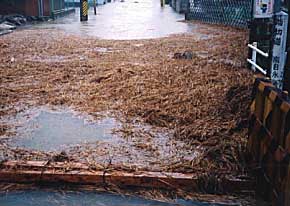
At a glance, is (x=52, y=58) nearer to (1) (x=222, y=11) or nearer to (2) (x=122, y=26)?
(2) (x=122, y=26)

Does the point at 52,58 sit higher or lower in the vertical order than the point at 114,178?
higher

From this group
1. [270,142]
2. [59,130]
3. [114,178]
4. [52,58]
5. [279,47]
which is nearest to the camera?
[270,142]

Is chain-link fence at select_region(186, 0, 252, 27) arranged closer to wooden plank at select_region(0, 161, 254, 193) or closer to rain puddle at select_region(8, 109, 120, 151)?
rain puddle at select_region(8, 109, 120, 151)

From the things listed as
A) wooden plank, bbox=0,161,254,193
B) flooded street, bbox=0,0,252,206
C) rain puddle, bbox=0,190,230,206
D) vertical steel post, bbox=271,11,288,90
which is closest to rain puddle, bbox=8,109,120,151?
flooded street, bbox=0,0,252,206

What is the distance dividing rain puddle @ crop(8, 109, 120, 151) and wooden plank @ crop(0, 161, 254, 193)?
485 mm

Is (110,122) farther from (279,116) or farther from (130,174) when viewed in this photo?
(279,116)

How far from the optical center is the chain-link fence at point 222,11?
14672 mm

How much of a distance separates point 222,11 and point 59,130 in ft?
46.0

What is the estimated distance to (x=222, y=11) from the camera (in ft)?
54.2

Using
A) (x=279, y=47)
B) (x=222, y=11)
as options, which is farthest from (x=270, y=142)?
(x=222, y=11)

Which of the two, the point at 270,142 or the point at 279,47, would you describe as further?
the point at 279,47

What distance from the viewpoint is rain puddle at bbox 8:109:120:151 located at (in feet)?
11.1

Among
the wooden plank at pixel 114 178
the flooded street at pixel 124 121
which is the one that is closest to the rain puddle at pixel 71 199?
the flooded street at pixel 124 121

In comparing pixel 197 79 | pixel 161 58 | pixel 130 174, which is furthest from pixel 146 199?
pixel 161 58
